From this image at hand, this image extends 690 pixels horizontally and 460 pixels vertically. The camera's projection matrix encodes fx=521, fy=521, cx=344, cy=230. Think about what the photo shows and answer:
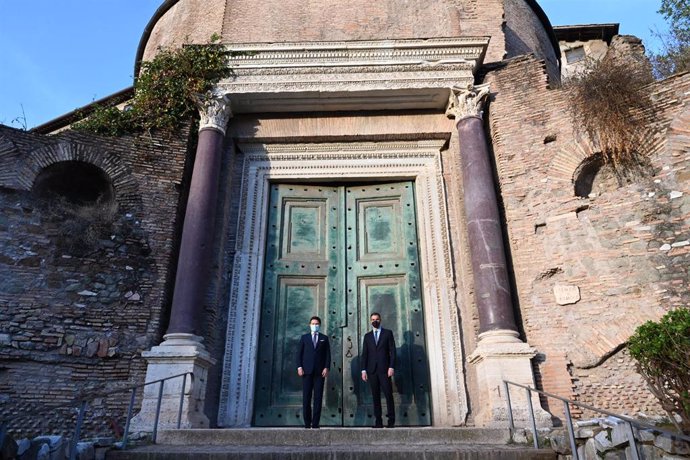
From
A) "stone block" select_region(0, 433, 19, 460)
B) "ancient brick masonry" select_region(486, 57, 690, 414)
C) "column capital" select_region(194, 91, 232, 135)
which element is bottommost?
"stone block" select_region(0, 433, 19, 460)

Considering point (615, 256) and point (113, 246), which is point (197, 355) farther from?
point (615, 256)

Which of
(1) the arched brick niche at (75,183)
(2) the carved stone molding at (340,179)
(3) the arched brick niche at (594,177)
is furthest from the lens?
(1) the arched brick niche at (75,183)

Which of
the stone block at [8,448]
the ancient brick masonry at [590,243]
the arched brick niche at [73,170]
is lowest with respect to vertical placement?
the stone block at [8,448]

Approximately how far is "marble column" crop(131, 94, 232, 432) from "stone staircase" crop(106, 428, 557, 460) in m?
0.79

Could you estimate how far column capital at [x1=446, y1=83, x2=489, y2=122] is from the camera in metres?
8.05

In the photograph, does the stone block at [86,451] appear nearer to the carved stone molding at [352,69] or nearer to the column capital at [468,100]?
the carved stone molding at [352,69]

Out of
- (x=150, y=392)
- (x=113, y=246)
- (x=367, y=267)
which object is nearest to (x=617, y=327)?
(x=367, y=267)

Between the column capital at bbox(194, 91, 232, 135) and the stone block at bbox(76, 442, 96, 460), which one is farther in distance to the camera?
the column capital at bbox(194, 91, 232, 135)

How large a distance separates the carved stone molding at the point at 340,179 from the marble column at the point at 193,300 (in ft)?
1.93

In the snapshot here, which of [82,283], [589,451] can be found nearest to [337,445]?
[589,451]

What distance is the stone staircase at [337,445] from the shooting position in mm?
4391

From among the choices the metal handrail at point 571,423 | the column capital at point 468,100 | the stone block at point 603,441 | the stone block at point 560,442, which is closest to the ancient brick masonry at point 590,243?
the column capital at point 468,100

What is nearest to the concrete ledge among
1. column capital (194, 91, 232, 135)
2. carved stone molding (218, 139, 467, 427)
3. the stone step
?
the stone step

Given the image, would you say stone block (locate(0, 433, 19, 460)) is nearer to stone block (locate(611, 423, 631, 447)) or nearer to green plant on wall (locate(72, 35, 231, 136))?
stone block (locate(611, 423, 631, 447))
